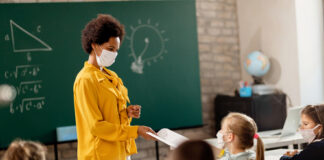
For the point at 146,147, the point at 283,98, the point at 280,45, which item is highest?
the point at 280,45

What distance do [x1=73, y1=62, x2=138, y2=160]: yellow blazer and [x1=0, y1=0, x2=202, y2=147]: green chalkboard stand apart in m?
2.04

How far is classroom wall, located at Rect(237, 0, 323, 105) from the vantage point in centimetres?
434

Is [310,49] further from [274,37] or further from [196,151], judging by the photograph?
[196,151]

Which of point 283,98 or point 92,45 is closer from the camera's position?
point 92,45

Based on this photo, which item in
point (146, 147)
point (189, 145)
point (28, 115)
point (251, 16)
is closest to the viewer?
A: point (189, 145)

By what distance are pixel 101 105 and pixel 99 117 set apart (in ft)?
0.24

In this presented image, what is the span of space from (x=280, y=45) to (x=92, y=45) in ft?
9.89

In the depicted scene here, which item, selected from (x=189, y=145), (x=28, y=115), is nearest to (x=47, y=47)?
(x=28, y=115)

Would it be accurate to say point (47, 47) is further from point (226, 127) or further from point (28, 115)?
point (226, 127)

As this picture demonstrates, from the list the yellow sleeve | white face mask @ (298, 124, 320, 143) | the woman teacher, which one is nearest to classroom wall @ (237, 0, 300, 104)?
white face mask @ (298, 124, 320, 143)

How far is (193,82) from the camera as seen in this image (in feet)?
15.1

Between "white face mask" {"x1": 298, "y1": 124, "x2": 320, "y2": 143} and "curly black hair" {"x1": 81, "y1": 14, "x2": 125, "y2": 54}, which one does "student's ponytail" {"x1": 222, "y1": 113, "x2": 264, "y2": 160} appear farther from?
"curly black hair" {"x1": 81, "y1": 14, "x2": 125, "y2": 54}

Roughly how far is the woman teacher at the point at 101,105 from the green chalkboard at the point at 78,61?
1.98m

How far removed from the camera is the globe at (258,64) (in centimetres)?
458
